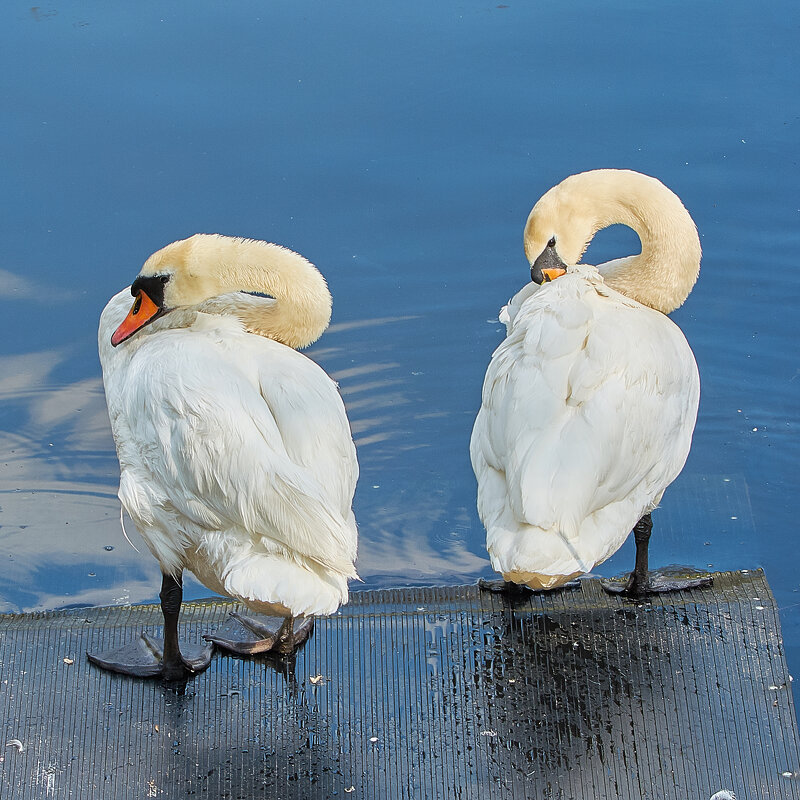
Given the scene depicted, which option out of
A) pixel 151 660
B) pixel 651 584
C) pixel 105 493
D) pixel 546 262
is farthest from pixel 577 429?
pixel 105 493

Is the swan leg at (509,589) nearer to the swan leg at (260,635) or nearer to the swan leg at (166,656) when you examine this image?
the swan leg at (260,635)

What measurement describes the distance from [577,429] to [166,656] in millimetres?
1381

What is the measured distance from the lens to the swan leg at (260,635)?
10.9 ft

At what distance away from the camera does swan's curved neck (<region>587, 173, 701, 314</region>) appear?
3842 millimetres

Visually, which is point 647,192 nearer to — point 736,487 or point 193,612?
point 736,487

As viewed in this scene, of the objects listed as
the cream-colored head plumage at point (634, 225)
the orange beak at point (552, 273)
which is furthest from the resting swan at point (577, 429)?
the cream-colored head plumage at point (634, 225)

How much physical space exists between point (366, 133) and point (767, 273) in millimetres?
2702

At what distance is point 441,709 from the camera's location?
3.11 meters

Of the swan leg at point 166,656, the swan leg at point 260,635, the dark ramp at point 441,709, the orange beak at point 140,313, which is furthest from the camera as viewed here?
the orange beak at point 140,313

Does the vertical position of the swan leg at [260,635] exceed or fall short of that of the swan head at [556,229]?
it falls short

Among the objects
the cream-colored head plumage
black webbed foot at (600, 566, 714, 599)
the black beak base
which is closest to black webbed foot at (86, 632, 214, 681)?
black webbed foot at (600, 566, 714, 599)

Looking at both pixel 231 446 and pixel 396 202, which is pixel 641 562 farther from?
pixel 396 202

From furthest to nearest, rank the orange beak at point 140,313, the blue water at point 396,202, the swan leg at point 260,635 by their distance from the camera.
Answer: the blue water at point 396,202 → the orange beak at point 140,313 → the swan leg at point 260,635

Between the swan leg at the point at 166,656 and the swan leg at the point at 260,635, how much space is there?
0.08 meters
